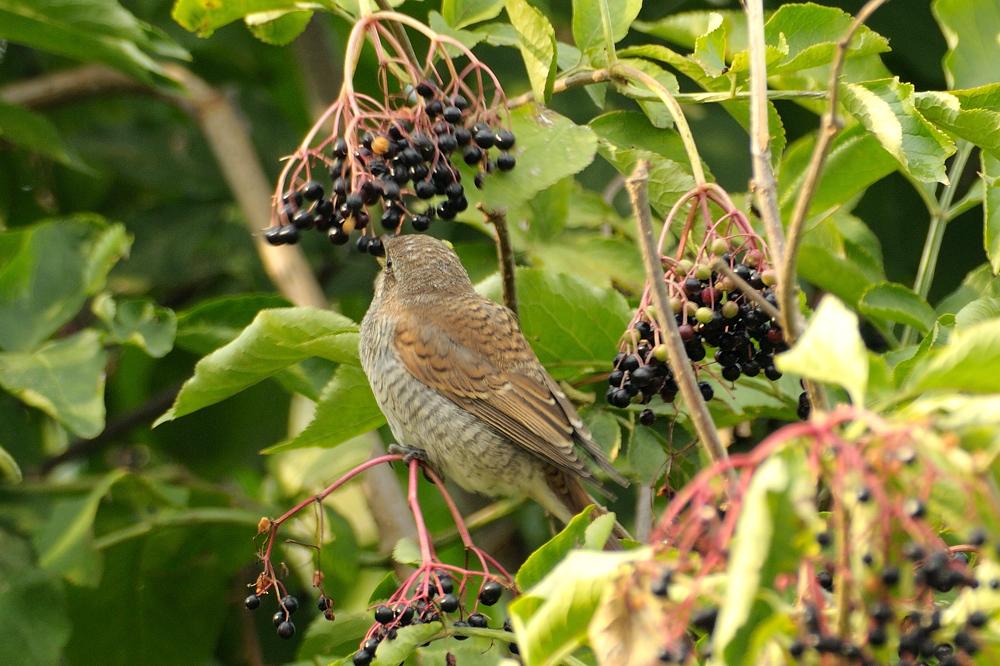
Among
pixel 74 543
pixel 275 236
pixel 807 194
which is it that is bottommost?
pixel 74 543

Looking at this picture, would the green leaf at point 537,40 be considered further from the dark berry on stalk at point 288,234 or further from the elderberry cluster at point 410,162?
the dark berry on stalk at point 288,234

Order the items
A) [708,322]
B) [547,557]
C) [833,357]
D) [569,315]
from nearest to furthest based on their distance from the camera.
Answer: [833,357]
[547,557]
[708,322]
[569,315]

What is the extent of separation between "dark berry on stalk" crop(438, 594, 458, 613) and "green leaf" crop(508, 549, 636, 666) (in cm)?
55

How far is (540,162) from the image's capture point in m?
2.35

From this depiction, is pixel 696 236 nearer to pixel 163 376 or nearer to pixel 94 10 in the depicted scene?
pixel 94 10

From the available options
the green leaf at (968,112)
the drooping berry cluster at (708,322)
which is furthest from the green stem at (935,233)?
the drooping berry cluster at (708,322)

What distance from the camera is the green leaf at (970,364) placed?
4.00ft

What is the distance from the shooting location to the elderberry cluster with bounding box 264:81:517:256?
2271 mm

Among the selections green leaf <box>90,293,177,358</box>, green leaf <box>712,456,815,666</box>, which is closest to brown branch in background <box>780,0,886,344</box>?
green leaf <box>712,456,815,666</box>

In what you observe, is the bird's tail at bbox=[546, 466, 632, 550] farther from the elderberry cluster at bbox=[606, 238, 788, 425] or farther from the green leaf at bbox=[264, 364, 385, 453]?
the elderberry cluster at bbox=[606, 238, 788, 425]

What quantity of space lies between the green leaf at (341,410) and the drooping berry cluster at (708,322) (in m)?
0.78

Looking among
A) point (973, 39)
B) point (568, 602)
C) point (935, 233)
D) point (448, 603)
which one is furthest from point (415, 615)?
point (973, 39)

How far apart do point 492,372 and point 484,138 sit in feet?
3.97

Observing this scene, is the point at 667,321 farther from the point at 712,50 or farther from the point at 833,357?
the point at 712,50
